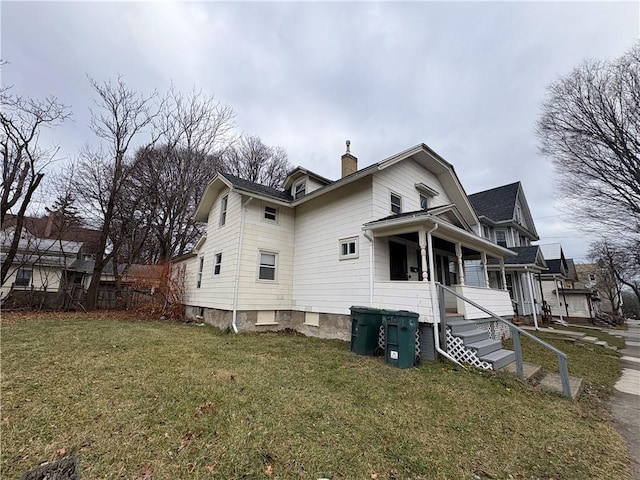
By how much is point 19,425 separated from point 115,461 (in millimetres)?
1444

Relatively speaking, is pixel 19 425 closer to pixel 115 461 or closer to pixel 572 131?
pixel 115 461

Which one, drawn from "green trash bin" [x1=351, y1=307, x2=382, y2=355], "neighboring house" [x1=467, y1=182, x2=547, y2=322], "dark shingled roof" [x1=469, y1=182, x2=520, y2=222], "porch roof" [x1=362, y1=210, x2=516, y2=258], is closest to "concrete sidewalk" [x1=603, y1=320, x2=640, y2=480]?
"green trash bin" [x1=351, y1=307, x2=382, y2=355]

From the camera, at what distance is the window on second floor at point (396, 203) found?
9.29m

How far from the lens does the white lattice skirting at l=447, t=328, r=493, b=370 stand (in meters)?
5.77

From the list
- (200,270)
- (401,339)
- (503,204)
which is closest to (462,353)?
(401,339)

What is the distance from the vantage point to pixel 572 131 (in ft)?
37.1

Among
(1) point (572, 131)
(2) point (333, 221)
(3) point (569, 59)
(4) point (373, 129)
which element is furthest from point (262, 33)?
(1) point (572, 131)

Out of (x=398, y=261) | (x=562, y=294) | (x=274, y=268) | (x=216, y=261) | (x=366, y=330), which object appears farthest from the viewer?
(x=562, y=294)

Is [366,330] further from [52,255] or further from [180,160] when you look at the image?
[52,255]

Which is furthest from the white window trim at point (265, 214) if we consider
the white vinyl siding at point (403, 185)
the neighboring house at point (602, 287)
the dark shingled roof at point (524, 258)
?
the neighboring house at point (602, 287)

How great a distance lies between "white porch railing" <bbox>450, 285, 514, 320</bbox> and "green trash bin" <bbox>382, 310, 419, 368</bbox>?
2.26 meters

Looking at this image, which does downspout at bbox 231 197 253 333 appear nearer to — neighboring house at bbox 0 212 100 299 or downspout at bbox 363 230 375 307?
downspout at bbox 363 230 375 307

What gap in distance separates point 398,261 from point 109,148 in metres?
17.7

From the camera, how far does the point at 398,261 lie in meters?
8.96
